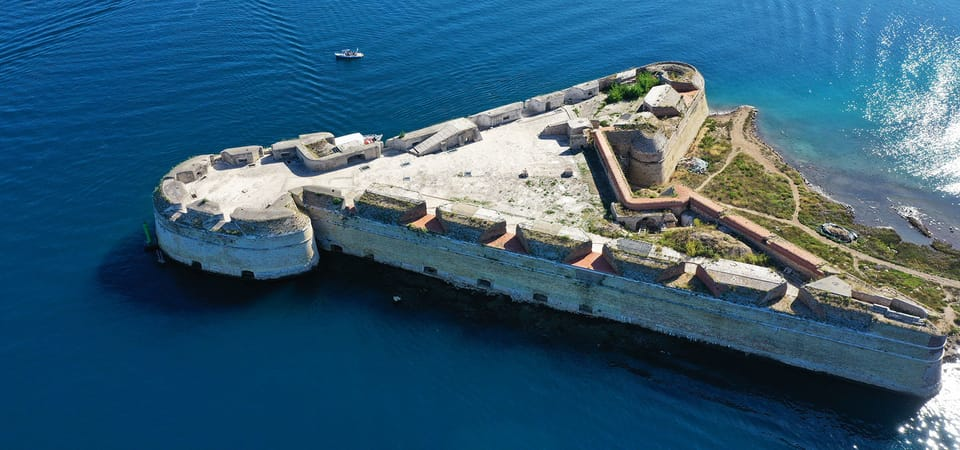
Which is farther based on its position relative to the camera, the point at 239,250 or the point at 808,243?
the point at 808,243

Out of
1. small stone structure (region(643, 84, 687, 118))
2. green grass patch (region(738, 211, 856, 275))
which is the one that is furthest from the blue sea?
small stone structure (region(643, 84, 687, 118))

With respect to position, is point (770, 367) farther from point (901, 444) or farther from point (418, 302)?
point (418, 302)

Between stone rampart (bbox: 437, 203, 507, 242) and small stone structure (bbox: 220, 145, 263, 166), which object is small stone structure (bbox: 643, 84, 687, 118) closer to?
stone rampart (bbox: 437, 203, 507, 242)

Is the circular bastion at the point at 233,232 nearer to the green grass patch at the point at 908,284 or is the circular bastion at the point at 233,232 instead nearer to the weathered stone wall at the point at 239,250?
the weathered stone wall at the point at 239,250

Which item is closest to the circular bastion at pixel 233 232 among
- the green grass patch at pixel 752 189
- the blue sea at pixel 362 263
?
the blue sea at pixel 362 263

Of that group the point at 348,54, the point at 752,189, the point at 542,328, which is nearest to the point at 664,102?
the point at 752,189

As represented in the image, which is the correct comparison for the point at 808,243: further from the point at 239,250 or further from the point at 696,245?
the point at 239,250
